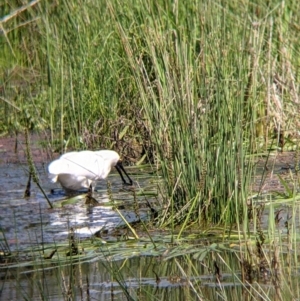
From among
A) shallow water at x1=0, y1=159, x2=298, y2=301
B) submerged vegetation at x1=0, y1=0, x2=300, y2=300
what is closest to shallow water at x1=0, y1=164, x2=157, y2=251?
shallow water at x1=0, y1=159, x2=298, y2=301

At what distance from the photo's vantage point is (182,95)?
5.33 m

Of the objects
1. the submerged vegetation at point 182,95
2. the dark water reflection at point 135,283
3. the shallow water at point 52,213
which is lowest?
the shallow water at point 52,213

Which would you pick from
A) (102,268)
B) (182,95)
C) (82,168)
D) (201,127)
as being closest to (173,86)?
(182,95)

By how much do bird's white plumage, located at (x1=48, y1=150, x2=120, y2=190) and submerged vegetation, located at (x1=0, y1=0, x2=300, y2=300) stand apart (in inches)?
13.1

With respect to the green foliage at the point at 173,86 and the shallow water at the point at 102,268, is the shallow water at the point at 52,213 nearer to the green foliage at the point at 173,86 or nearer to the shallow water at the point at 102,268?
the shallow water at the point at 102,268

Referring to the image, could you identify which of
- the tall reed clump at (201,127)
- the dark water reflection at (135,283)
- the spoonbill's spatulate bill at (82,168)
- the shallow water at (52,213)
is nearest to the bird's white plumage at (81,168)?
the spoonbill's spatulate bill at (82,168)

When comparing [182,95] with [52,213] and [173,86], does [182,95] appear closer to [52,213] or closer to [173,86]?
[173,86]

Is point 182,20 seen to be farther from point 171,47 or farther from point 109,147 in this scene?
point 171,47

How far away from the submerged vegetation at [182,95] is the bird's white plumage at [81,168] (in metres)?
0.33

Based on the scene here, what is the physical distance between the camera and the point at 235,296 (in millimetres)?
4039

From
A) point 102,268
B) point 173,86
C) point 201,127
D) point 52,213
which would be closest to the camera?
point 102,268

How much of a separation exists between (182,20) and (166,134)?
7.90ft

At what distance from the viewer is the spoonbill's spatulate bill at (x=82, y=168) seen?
280 inches

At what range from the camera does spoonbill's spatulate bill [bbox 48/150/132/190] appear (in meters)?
7.10
